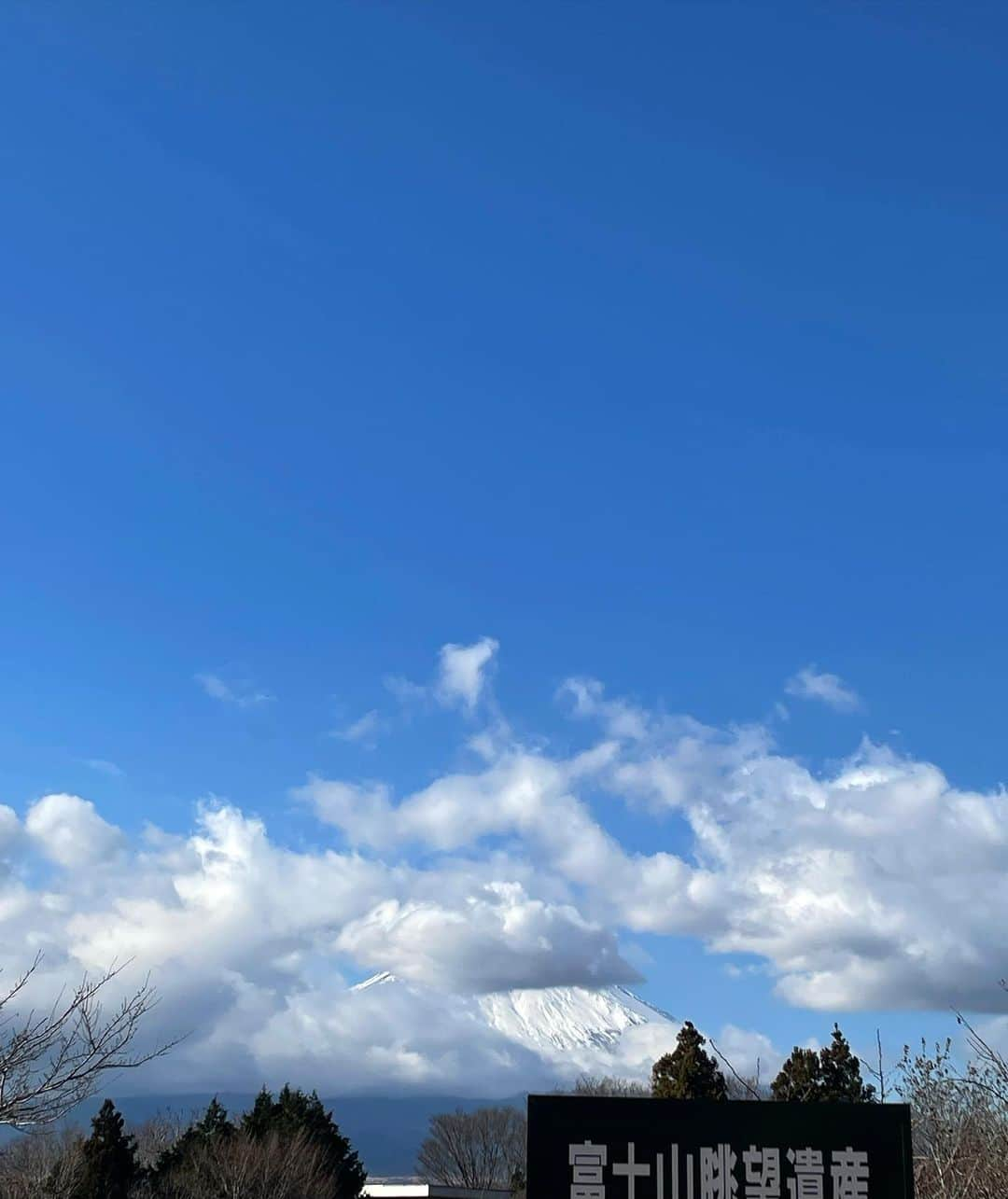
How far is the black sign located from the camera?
9.58 meters

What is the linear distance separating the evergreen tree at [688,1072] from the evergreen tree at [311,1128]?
13.3 metres

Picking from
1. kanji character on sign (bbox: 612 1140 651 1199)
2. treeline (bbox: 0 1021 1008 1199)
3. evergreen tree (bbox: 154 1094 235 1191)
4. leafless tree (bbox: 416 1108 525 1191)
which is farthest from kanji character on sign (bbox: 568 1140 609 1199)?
leafless tree (bbox: 416 1108 525 1191)

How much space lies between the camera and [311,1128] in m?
51.1

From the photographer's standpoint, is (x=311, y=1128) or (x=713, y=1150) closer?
(x=713, y=1150)

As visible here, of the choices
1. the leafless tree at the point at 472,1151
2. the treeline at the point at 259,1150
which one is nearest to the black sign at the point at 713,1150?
the treeline at the point at 259,1150

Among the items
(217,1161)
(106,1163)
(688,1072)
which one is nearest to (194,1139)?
(217,1161)

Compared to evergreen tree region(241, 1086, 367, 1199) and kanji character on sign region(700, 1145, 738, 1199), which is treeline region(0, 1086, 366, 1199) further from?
kanji character on sign region(700, 1145, 738, 1199)

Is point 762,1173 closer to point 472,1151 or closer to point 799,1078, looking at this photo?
point 799,1078

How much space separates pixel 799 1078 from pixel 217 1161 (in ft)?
67.2

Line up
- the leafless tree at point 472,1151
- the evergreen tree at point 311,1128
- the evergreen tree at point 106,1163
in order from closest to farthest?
the evergreen tree at point 106,1163, the evergreen tree at point 311,1128, the leafless tree at point 472,1151

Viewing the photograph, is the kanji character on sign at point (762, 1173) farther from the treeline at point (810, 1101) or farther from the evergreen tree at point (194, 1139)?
the evergreen tree at point (194, 1139)

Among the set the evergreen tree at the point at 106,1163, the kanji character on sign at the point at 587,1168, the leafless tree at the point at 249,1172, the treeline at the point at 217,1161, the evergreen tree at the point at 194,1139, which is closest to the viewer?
the kanji character on sign at the point at 587,1168

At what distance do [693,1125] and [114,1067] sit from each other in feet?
15.1

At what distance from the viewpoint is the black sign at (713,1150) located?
958 centimetres
